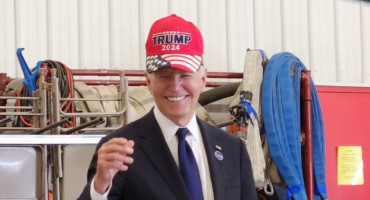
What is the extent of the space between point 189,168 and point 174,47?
0.80 feet

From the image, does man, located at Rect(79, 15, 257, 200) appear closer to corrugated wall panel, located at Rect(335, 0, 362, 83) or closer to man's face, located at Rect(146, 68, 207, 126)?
man's face, located at Rect(146, 68, 207, 126)

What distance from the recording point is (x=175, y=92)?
1.28 meters

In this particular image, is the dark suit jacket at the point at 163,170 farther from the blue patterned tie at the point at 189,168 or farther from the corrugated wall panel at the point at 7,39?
the corrugated wall panel at the point at 7,39

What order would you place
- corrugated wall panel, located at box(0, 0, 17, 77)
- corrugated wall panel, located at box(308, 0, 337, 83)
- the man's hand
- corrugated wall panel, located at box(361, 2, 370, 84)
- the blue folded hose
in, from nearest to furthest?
the man's hand, the blue folded hose, corrugated wall panel, located at box(0, 0, 17, 77), corrugated wall panel, located at box(308, 0, 337, 83), corrugated wall panel, located at box(361, 2, 370, 84)

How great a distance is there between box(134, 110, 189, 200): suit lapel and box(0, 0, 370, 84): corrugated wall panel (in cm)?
236

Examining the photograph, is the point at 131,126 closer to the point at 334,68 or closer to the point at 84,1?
the point at 84,1

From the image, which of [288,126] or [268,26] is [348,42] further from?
[288,126]

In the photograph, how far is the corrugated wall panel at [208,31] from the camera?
3.59 metres

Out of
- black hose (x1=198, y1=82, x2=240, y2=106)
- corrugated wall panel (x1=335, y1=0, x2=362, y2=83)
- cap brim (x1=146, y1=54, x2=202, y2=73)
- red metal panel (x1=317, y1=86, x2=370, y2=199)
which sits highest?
corrugated wall panel (x1=335, y1=0, x2=362, y2=83)

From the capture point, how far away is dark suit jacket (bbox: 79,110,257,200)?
124cm

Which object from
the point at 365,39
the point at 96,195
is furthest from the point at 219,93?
the point at 96,195

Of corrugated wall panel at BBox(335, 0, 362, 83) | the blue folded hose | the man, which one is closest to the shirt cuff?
the man

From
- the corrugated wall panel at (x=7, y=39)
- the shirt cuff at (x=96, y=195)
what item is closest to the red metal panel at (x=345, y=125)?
the corrugated wall panel at (x=7, y=39)

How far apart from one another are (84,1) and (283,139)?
139cm
